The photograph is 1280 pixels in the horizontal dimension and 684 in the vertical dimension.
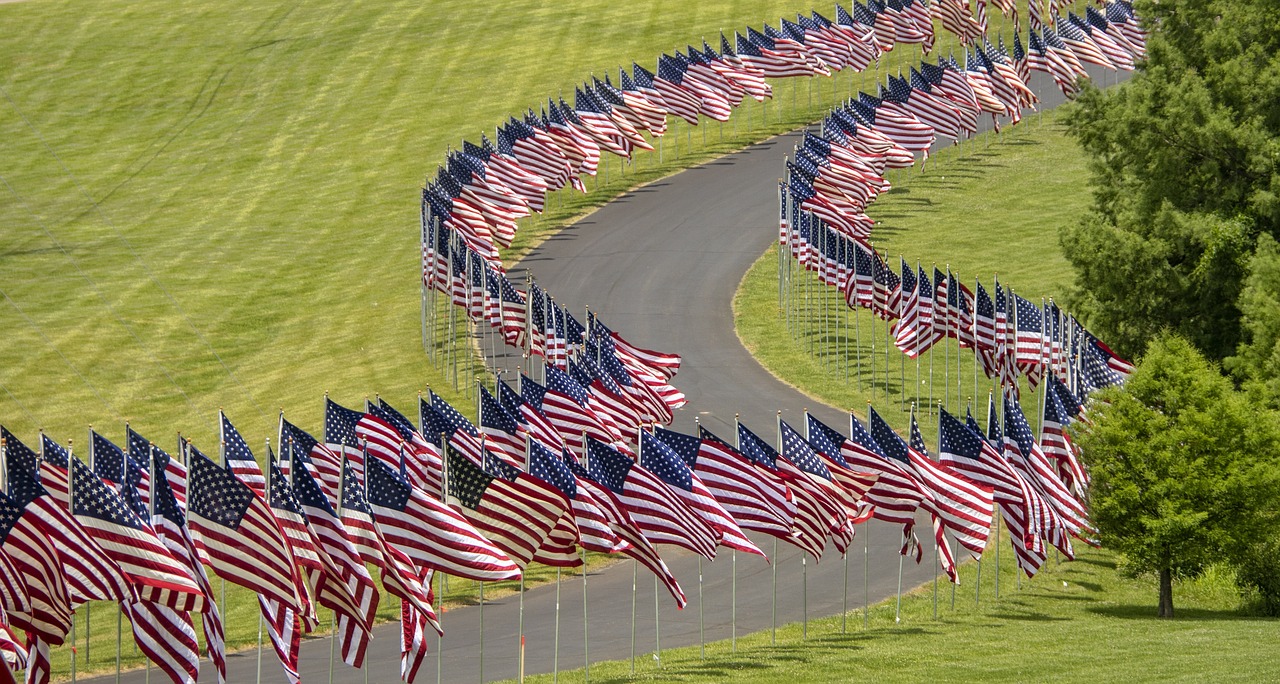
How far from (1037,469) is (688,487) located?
8701mm

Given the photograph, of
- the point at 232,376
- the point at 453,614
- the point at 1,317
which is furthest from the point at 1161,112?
the point at 1,317

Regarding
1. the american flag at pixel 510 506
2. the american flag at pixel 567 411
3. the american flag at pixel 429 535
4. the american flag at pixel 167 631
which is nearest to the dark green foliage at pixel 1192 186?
the american flag at pixel 567 411

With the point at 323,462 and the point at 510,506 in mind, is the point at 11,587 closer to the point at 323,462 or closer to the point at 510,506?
the point at 510,506

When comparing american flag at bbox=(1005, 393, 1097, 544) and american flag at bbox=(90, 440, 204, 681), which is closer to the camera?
american flag at bbox=(90, 440, 204, 681)

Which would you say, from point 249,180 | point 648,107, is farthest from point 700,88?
point 249,180

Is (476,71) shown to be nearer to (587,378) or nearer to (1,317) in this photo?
(1,317)

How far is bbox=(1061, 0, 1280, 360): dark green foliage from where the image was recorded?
5359 centimetres

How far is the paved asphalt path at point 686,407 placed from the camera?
3716cm

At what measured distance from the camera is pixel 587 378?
43.0m

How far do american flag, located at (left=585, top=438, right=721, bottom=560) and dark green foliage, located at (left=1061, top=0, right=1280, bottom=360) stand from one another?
86.3 feet

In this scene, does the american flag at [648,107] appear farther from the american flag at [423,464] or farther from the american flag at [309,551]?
the american flag at [309,551]

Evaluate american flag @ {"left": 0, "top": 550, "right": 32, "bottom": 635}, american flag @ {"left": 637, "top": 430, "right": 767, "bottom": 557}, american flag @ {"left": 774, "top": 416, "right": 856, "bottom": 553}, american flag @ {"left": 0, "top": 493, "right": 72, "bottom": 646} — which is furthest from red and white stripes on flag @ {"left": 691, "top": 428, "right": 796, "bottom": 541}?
american flag @ {"left": 0, "top": 550, "right": 32, "bottom": 635}

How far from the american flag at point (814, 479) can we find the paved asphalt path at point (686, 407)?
4.21 m

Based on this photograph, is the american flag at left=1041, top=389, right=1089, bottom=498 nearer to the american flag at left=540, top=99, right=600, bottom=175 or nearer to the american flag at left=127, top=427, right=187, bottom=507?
the american flag at left=127, top=427, right=187, bottom=507
